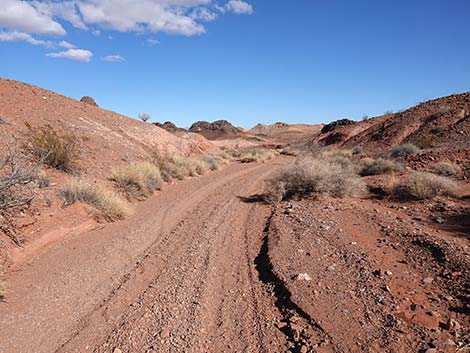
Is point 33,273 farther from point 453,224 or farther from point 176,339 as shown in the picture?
point 453,224

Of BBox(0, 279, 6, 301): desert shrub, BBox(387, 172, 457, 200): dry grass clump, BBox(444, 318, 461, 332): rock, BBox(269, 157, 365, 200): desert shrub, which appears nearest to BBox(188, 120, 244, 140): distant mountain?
BBox(269, 157, 365, 200): desert shrub

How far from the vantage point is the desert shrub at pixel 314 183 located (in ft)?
35.5

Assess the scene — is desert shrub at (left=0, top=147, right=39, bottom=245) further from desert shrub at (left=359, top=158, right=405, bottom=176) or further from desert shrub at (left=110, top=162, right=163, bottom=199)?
desert shrub at (left=359, top=158, right=405, bottom=176)

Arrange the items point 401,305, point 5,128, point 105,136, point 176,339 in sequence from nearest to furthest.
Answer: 1. point 176,339
2. point 401,305
3. point 5,128
4. point 105,136

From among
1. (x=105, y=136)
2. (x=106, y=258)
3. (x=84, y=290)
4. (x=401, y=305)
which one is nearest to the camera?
(x=401, y=305)

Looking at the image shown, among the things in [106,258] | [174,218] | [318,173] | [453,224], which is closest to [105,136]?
[174,218]

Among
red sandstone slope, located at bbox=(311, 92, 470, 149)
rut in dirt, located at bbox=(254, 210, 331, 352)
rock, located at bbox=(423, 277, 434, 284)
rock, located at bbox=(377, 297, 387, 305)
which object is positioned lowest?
rut in dirt, located at bbox=(254, 210, 331, 352)

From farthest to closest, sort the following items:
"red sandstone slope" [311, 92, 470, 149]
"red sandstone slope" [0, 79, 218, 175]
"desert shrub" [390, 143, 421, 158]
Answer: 1. "red sandstone slope" [311, 92, 470, 149]
2. "desert shrub" [390, 143, 421, 158]
3. "red sandstone slope" [0, 79, 218, 175]

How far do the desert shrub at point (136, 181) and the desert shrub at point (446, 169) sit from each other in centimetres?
960

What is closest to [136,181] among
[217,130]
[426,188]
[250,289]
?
[250,289]

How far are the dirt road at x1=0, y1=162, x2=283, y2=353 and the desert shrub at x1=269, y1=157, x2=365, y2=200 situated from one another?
2.71 m

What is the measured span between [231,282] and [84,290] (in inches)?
84.2

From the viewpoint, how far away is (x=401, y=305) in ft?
14.6

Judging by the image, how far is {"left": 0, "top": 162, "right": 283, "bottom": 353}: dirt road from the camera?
424 cm
